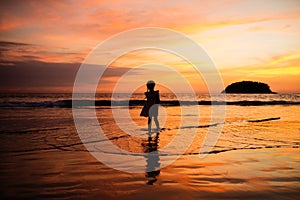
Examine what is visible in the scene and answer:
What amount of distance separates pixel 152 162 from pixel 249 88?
12718 centimetres

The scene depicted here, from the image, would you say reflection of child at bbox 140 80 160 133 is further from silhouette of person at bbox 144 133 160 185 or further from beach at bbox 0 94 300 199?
beach at bbox 0 94 300 199

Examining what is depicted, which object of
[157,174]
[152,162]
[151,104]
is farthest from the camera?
[151,104]

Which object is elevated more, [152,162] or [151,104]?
[151,104]

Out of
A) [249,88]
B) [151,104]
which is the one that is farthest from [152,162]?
[249,88]

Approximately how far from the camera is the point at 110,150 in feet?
28.2

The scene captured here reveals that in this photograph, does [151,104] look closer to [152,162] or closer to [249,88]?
[152,162]

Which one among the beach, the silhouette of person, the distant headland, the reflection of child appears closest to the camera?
the beach

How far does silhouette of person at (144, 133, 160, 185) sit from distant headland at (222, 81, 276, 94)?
123071 mm

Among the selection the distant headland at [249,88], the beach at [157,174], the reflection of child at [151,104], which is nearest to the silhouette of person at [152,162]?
the beach at [157,174]

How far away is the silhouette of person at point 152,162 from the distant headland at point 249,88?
404 ft

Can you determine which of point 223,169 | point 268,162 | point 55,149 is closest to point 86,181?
point 223,169

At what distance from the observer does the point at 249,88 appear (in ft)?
413

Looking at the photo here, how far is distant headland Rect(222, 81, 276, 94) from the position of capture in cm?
12325

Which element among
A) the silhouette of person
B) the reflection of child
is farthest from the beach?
the reflection of child
